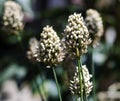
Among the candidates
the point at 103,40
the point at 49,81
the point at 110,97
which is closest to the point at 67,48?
the point at 110,97

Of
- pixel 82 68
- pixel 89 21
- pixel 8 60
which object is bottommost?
pixel 82 68

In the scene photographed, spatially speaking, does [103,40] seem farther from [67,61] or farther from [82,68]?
[82,68]

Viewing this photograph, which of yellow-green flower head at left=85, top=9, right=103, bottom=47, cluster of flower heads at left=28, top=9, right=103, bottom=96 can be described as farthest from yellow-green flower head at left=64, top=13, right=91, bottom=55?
yellow-green flower head at left=85, top=9, right=103, bottom=47

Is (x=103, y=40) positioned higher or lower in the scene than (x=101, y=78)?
higher

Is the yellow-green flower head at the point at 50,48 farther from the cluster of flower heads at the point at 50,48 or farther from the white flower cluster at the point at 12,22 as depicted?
the white flower cluster at the point at 12,22

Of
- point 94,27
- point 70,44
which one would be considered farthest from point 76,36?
point 94,27

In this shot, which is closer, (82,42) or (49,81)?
(82,42)

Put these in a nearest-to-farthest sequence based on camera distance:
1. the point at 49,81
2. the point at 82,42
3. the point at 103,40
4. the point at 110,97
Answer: the point at 82,42
the point at 110,97
the point at 49,81
the point at 103,40
